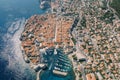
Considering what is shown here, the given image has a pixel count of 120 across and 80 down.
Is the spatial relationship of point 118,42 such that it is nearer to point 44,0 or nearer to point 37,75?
point 37,75

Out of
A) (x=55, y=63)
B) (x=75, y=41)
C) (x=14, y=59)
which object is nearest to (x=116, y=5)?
(x=75, y=41)

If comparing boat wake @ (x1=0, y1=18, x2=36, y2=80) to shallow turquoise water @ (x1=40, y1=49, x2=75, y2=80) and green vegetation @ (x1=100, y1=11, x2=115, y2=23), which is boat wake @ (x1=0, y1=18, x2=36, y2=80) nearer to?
shallow turquoise water @ (x1=40, y1=49, x2=75, y2=80)

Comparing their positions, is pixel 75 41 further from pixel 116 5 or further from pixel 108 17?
pixel 116 5

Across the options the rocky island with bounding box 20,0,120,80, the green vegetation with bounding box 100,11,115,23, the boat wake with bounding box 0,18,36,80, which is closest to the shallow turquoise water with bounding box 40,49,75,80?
the rocky island with bounding box 20,0,120,80

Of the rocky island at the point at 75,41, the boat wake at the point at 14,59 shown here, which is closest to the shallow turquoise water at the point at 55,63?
the rocky island at the point at 75,41

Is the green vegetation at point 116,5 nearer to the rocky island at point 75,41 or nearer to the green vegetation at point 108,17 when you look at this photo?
the rocky island at point 75,41

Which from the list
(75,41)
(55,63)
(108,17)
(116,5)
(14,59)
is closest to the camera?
(55,63)

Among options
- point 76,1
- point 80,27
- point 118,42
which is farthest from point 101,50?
point 76,1
